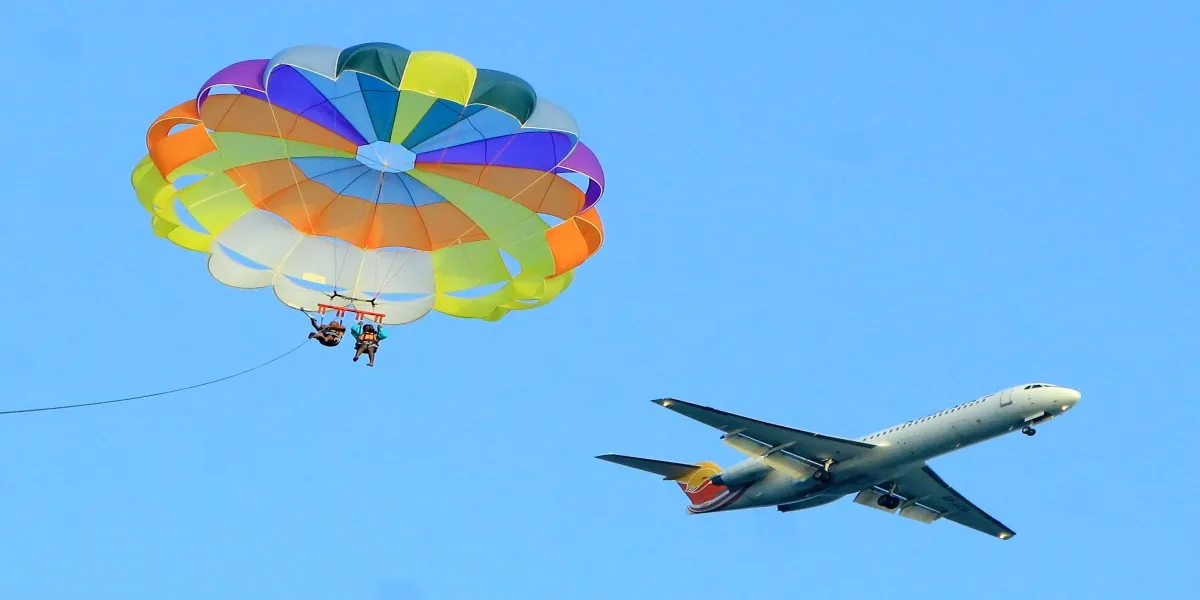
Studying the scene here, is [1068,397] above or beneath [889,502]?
beneath

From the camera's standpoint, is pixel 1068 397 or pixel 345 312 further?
pixel 1068 397

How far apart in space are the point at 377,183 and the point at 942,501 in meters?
24.2

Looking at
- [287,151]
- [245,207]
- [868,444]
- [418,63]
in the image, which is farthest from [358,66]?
[868,444]

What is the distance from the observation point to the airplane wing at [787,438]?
45.2 metres

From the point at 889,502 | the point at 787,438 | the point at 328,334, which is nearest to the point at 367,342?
the point at 328,334

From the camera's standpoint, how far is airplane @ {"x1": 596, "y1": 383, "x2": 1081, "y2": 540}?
43.1 meters

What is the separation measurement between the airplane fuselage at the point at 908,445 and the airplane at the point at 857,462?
1.2 inches

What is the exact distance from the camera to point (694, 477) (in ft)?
167

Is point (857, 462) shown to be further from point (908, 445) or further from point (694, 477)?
point (694, 477)

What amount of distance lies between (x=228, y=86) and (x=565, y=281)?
10543 millimetres

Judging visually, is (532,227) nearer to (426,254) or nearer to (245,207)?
(426,254)

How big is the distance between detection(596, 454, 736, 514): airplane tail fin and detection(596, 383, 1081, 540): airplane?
0.03 meters

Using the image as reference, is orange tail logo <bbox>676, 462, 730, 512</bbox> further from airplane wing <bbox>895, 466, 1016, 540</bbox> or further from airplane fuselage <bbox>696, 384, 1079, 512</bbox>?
airplane wing <bbox>895, 466, 1016, 540</bbox>

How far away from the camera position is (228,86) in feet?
115
